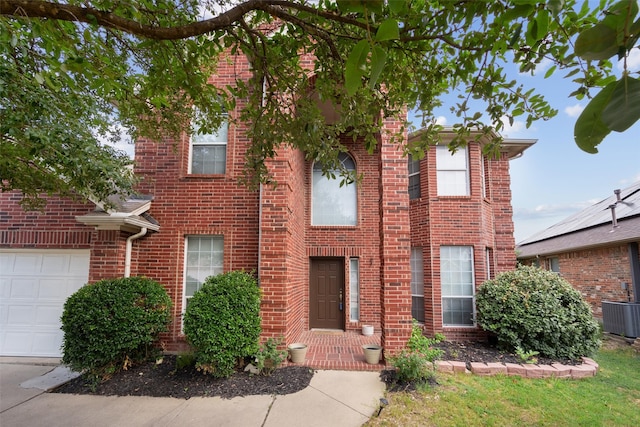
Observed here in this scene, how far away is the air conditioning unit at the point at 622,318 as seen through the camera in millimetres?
8875

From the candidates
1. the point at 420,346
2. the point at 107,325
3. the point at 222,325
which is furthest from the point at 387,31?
the point at 107,325

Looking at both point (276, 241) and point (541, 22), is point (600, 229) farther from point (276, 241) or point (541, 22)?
point (541, 22)

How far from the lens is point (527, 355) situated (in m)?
6.14

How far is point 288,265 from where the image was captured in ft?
20.5

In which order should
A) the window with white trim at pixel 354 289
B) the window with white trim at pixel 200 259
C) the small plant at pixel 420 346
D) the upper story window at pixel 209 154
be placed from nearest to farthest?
1. the small plant at pixel 420 346
2. the window with white trim at pixel 200 259
3. the upper story window at pixel 209 154
4. the window with white trim at pixel 354 289

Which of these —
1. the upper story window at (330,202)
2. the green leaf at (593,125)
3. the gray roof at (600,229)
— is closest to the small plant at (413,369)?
the upper story window at (330,202)

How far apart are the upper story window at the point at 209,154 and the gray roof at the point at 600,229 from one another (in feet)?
39.2

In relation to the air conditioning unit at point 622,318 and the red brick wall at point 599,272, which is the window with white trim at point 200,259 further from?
the air conditioning unit at point 622,318

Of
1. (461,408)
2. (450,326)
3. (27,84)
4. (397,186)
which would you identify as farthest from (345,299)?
(27,84)

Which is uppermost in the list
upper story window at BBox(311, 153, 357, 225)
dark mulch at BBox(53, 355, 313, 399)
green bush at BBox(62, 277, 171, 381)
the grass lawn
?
upper story window at BBox(311, 153, 357, 225)

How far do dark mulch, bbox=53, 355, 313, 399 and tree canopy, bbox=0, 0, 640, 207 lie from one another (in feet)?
10.2

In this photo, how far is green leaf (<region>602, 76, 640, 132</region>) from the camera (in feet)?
2.08

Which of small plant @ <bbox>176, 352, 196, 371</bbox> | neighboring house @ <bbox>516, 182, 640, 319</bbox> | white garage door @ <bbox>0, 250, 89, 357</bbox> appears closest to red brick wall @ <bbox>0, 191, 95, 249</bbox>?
white garage door @ <bbox>0, 250, 89, 357</bbox>

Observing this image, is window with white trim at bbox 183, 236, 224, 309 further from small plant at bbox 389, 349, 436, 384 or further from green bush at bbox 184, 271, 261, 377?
small plant at bbox 389, 349, 436, 384
